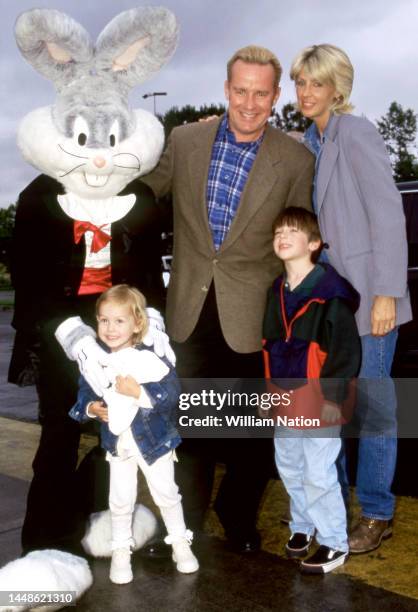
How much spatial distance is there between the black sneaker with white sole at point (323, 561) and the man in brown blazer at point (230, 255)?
295 millimetres

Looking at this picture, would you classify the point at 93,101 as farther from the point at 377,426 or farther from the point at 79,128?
the point at 377,426

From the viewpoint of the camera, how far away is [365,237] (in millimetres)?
3377

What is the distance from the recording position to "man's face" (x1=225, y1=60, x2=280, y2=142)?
3338mm

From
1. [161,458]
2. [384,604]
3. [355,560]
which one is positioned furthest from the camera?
[355,560]

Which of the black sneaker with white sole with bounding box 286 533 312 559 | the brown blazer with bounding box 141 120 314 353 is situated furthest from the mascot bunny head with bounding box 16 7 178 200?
the black sneaker with white sole with bounding box 286 533 312 559

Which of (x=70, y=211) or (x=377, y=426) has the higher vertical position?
(x=70, y=211)

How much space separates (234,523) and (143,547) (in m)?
0.42

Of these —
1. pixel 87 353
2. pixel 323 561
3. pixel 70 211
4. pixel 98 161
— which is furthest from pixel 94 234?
pixel 323 561

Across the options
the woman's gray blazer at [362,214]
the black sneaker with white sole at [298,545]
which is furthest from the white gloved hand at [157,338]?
the black sneaker with white sole at [298,545]

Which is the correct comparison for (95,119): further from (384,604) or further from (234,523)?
(384,604)

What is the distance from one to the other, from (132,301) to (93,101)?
→ 2.72 feet

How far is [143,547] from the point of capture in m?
3.36

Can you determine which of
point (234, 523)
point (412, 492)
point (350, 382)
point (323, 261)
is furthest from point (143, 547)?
point (412, 492)

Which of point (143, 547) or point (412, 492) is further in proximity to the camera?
point (412, 492)
